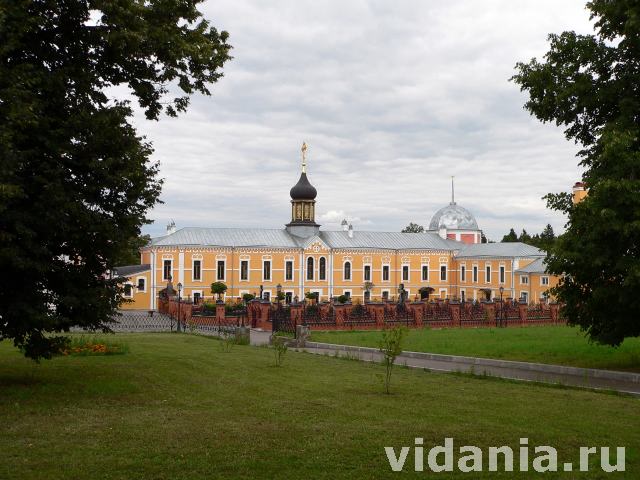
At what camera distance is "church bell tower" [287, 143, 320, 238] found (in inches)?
2462

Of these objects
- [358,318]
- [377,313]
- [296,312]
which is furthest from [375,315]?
[296,312]

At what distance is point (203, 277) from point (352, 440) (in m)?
49.3

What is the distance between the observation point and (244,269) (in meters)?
58.1

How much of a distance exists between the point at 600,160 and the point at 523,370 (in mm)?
5215

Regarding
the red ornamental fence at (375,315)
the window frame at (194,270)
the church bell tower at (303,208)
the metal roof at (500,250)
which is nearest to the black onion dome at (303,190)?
the church bell tower at (303,208)

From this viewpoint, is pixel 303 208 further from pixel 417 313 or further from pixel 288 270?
pixel 417 313

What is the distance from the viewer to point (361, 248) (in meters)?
62.0

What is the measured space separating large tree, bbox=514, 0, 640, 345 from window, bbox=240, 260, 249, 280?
43138mm

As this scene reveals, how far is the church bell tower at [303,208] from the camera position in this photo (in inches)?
2462

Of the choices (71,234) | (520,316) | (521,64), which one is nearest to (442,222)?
(520,316)

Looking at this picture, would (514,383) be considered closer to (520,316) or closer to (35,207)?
(35,207)

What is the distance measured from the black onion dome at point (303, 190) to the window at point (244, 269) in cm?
844

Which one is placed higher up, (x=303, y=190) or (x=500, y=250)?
(x=303, y=190)

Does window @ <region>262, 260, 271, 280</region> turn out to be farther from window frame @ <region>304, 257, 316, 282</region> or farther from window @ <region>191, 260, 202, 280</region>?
window @ <region>191, 260, 202, 280</region>
